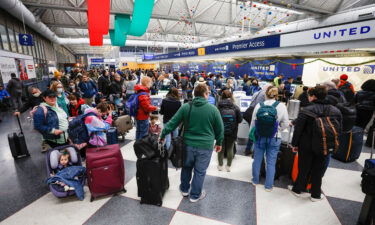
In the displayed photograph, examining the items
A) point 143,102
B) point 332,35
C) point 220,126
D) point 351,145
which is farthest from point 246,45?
point 220,126

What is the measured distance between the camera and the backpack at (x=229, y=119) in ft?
10.1

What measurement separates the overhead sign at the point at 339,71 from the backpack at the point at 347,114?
5.11 metres

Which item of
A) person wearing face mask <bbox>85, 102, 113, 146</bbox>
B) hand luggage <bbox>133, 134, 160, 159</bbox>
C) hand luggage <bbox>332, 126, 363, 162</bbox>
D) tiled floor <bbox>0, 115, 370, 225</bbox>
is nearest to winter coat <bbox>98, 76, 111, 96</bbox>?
tiled floor <bbox>0, 115, 370, 225</bbox>

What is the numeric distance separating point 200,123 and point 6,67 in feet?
32.4

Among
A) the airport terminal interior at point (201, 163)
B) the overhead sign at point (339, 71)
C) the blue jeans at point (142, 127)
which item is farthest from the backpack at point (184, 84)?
the overhead sign at point (339, 71)

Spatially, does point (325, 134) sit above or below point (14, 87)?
below

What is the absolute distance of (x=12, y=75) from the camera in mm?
7711

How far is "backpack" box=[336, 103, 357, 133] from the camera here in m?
3.26

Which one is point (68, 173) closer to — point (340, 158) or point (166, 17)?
point (340, 158)

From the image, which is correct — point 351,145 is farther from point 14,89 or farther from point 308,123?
point 14,89

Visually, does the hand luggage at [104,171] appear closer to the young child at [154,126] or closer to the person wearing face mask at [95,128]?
the person wearing face mask at [95,128]

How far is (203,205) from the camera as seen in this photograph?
2502 mm

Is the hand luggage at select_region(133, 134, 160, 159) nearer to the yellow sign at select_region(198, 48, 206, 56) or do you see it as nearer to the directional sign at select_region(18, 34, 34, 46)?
the yellow sign at select_region(198, 48, 206, 56)

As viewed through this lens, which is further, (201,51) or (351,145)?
(201,51)
